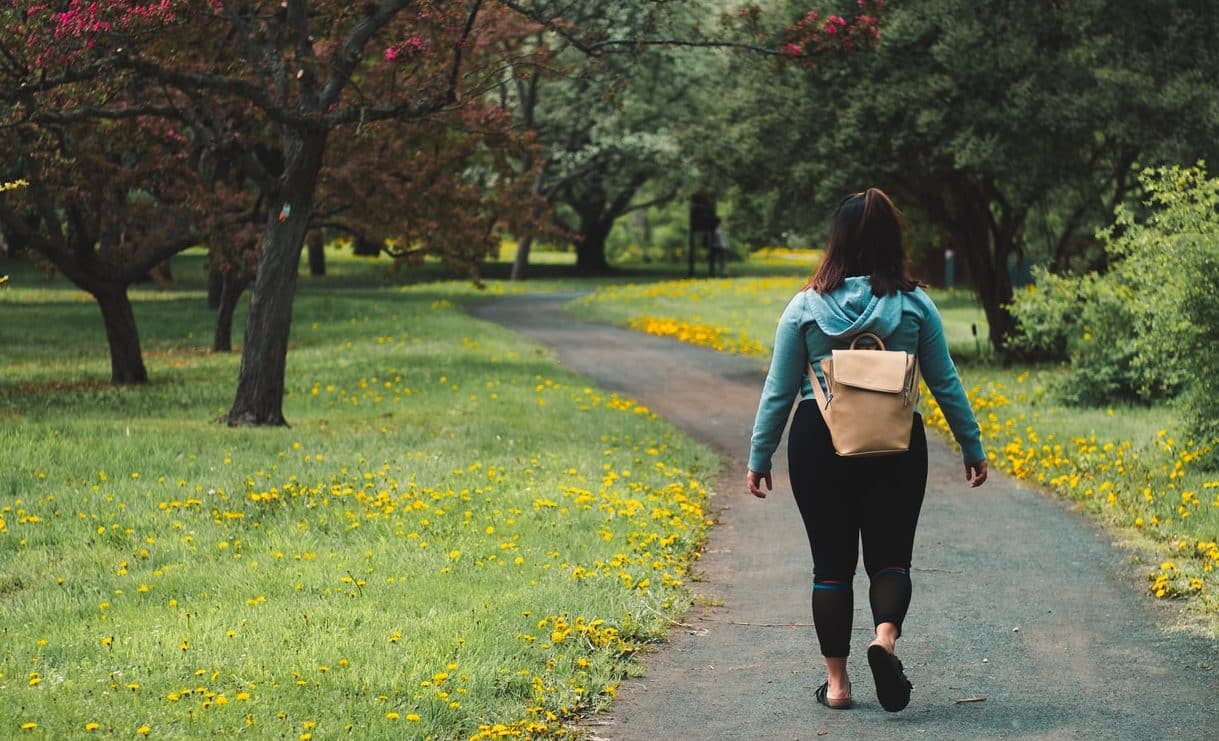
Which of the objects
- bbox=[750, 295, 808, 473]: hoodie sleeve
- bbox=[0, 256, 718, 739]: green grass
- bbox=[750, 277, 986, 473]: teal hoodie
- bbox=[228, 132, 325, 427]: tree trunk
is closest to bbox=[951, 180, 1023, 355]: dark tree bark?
bbox=[0, 256, 718, 739]: green grass

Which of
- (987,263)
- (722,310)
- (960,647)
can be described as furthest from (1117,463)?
(722,310)

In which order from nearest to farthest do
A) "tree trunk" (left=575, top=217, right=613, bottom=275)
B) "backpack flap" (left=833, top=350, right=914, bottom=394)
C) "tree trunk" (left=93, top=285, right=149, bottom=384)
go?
1. "backpack flap" (left=833, top=350, right=914, bottom=394)
2. "tree trunk" (left=93, top=285, right=149, bottom=384)
3. "tree trunk" (left=575, top=217, right=613, bottom=275)

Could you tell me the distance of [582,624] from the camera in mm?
6715

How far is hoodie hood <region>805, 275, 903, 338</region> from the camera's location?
18.0 ft

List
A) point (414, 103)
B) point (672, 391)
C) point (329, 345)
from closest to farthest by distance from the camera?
point (414, 103)
point (672, 391)
point (329, 345)

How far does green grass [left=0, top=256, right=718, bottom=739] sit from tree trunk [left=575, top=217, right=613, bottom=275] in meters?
39.5

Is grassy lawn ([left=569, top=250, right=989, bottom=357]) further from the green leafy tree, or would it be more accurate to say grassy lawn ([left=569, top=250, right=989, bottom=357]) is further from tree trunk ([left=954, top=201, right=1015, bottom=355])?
the green leafy tree

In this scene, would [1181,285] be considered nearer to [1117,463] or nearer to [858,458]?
[1117,463]

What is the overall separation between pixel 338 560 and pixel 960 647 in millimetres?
3221

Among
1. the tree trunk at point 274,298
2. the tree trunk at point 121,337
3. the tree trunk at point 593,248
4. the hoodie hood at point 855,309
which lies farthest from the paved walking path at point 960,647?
the tree trunk at point 593,248

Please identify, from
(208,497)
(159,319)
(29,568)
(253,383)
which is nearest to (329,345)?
(159,319)

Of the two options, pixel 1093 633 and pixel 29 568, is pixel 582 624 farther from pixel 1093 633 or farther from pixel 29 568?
pixel 29 568

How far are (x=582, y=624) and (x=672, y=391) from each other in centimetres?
1238

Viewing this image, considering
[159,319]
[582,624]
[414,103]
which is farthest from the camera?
[159,319]
